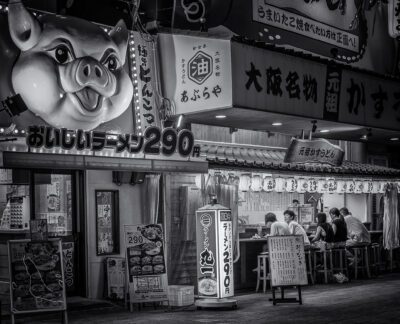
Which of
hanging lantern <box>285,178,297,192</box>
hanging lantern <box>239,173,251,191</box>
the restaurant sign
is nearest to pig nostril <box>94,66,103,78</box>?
hanging lantern <box>239,173,251,191</box>

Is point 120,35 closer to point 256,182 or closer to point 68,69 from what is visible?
point 68,69

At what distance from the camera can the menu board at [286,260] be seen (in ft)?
51.2

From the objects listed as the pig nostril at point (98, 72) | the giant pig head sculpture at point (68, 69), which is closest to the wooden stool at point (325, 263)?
the giant pig head sculpture at point (68, 69)

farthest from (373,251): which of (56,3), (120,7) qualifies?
(56,3)

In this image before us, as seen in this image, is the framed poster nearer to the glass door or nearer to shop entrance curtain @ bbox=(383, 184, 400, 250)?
the glass door

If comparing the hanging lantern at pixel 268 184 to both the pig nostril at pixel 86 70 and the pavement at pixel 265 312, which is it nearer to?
the pavement at pixel 265 312

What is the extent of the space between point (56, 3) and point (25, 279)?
19.7ft

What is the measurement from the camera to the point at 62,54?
14.4 meters

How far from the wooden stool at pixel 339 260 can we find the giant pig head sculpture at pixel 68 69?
8.78 metres

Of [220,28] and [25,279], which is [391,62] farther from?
[25,279]

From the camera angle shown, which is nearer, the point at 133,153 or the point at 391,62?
the point at 133,153

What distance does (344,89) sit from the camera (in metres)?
18.2

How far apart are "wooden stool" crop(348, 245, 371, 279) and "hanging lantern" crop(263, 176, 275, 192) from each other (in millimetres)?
3345

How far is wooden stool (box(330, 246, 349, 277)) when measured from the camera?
21000mm
